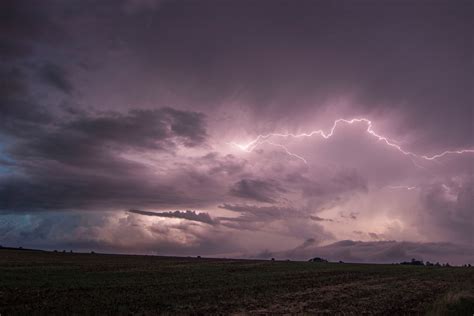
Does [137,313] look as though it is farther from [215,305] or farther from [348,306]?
[348,306]

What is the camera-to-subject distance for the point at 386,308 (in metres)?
25.7

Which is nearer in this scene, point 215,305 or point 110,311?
point 110,311

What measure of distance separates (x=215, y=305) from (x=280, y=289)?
1208 cm

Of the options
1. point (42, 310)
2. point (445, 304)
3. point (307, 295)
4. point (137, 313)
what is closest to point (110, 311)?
point (137, 313)

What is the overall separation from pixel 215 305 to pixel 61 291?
12259 mm

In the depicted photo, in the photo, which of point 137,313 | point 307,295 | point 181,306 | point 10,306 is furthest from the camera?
point 307,295

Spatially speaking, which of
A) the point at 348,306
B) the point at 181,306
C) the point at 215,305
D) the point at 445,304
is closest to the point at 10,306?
the point at 181,306

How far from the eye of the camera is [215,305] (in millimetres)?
24625

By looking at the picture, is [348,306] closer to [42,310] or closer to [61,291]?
[42,310]

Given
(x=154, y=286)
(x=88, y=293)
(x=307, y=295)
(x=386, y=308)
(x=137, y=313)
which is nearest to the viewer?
(x=137, y=313)

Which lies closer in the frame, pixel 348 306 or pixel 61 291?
pixel 348 306

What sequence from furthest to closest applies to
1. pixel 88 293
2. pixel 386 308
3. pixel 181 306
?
pixel 88 293, pixel 386 308, pixel 181 306

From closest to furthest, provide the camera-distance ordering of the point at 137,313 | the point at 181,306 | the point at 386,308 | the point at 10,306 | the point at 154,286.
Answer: the point at 137,313 < the point at 10,306 < the point at 181,306 < the point at 386,308 < the point at 154,286

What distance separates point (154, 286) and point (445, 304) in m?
21.7
